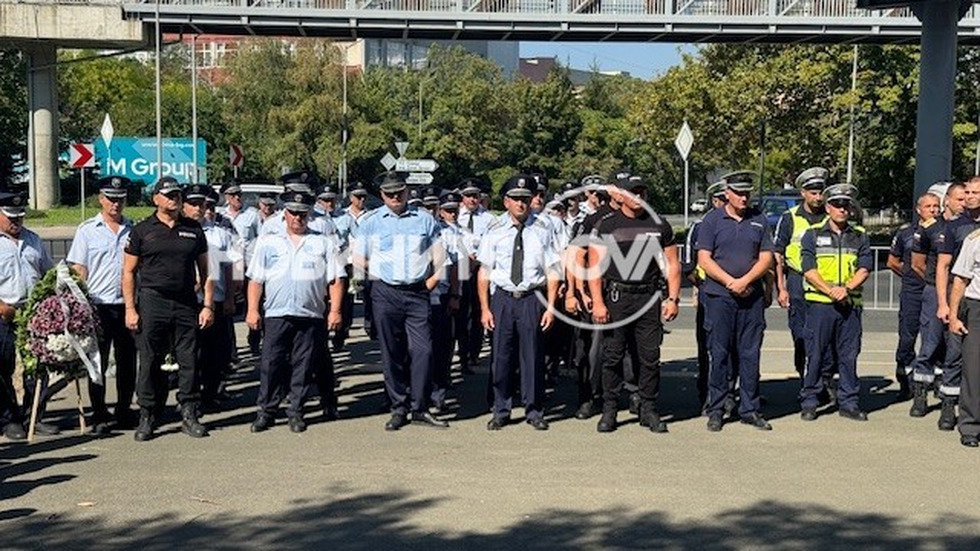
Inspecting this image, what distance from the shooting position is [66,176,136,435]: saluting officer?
31.2 ft

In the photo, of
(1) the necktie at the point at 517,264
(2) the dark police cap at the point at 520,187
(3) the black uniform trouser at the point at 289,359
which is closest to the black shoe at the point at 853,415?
(1) the necktie at the point at 517,264

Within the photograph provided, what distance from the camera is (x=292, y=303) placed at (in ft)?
31.4

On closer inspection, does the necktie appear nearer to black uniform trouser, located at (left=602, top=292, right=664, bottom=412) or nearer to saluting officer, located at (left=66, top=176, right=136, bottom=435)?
black uniform trouser, located at (left=602, top=292, right=664, bottom=412)

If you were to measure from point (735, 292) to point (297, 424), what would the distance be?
11.9 ft

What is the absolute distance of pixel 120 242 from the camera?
9617mm

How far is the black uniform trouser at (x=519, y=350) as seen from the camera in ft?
31.8

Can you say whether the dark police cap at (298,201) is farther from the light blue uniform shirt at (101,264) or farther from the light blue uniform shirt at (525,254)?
the light blue uniform shirt at (525,254)

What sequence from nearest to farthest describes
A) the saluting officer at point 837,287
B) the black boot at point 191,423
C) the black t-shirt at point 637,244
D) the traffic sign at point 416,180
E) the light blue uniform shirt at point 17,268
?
1. the light blue uniform shirt at point 17,268
2. the black boot at point 191,423
3. the black t-shirt at point 637,244
4. the saluting officer at point 837,287
5. the traffic sign at point 416,180

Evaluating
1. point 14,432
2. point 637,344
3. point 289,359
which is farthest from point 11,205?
point 637,344

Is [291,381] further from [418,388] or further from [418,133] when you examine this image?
[418,133]

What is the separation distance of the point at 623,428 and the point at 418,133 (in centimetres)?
5284

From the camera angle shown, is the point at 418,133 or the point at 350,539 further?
the point at 418,133

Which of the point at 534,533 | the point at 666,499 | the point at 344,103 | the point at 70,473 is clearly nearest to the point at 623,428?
the point at 666,499

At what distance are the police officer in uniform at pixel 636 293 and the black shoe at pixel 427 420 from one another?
1.29 meters
